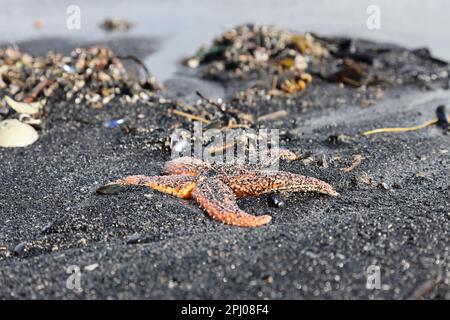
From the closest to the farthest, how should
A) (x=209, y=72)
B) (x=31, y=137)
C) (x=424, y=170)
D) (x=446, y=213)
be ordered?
(x=446, y=213)
(x=424, y=170)
(x=31, y=137)
(x=209, y=72)

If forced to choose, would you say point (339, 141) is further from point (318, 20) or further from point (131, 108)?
point (318, 20)

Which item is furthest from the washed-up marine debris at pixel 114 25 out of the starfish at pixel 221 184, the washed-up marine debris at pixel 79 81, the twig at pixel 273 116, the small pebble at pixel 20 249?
the small pebble at pixel 20 249

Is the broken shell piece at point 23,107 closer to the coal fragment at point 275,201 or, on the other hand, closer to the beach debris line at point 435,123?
the coal fragment at point 275,201

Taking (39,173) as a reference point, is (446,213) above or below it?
above

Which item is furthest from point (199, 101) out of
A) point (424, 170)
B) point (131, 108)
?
point (424, 170)

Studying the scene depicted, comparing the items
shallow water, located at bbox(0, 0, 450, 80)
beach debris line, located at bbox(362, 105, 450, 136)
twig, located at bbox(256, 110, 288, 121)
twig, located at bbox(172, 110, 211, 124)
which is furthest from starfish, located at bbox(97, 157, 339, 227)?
shallow water, located at bbox(0, 0, 450, 80)

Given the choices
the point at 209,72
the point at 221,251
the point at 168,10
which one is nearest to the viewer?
the point at 221,251

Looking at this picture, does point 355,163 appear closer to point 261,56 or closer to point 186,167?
point 186,167

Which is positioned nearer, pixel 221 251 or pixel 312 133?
pixel 221 251
